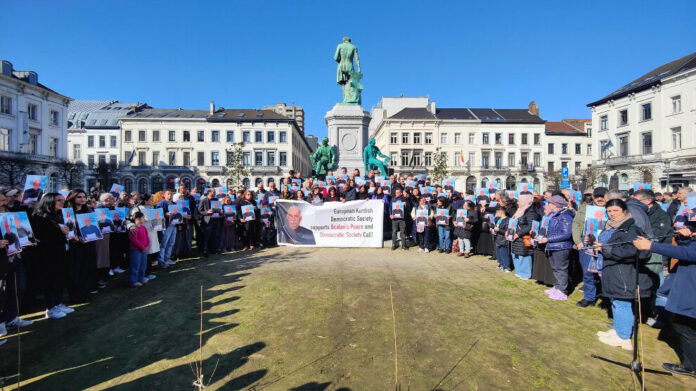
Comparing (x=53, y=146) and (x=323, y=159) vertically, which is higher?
(x=53, y=146)

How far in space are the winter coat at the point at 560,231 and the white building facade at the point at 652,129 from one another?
128 ft

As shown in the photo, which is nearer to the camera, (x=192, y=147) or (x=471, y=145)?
(x=192, y=147)

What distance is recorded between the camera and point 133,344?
170 inches

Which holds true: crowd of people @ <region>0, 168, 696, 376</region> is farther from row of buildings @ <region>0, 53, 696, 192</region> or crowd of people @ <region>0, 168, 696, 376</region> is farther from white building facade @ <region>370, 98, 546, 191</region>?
white building facade @ <region>370, 98, 546, 191</region>

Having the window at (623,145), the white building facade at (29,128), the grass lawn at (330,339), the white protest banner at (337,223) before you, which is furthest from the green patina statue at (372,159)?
the window at (623,145)

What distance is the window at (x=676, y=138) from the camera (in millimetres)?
38625

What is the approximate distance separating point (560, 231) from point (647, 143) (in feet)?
165

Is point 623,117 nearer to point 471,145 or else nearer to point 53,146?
point 471,145

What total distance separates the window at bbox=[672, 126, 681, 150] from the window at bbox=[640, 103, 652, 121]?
135 inches

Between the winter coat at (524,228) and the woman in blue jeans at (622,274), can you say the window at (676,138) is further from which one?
the woman in blue jeans at (622,274)

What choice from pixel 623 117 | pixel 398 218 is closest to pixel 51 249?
pixel 398 218

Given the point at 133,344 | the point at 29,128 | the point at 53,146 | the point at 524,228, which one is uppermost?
the point at 29,128

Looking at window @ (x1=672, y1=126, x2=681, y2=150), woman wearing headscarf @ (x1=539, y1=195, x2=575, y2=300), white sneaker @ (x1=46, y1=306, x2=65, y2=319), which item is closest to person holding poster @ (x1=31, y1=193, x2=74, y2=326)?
white sneaker @ (x1=46, y1=306, x2=65, y2=319)

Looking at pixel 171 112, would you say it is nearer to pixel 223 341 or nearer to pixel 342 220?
pixel 342 220
